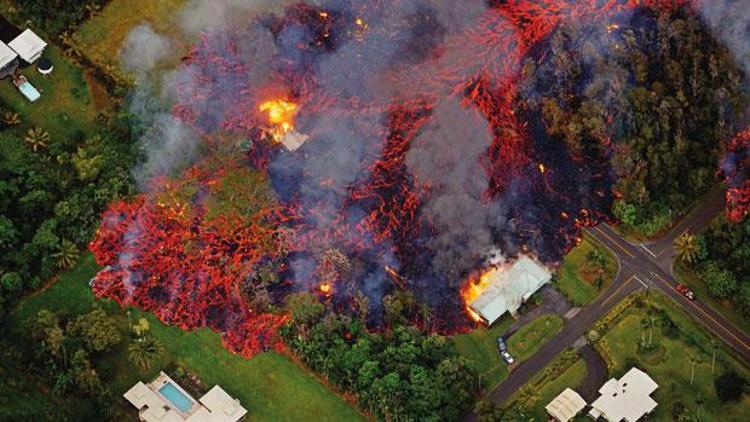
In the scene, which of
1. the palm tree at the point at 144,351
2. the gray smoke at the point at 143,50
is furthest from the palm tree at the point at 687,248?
the gray smoke at the point at 143,50

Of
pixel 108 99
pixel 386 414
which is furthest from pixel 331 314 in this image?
pixel 108 99

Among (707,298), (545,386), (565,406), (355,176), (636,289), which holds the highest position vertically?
(355,176)

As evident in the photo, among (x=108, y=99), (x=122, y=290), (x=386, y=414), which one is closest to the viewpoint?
(x=386, y=414)

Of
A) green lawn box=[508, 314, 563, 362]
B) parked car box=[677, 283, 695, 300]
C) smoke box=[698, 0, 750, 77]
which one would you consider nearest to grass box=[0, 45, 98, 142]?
green lawn box=[508, 314, 563, 362]

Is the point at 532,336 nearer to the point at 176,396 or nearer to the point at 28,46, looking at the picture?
the point at 176,396

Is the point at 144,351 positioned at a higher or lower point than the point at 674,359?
higher

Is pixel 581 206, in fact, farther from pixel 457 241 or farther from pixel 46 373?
pixel 46 373

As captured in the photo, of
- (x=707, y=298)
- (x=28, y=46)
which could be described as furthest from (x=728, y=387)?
(x=28, y=46)
